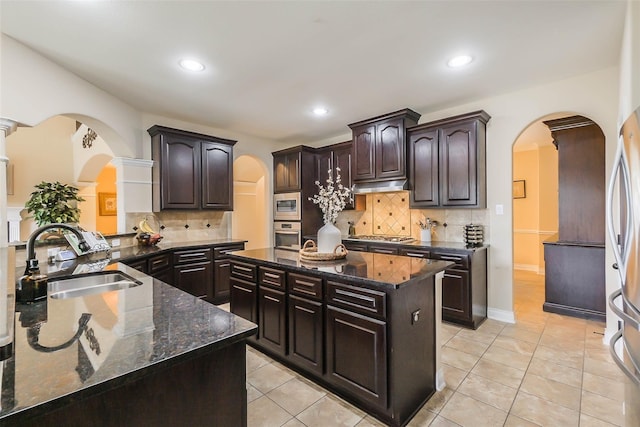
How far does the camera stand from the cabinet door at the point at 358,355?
1.75 metres

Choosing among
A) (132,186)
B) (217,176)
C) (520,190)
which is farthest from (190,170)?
(520,190)

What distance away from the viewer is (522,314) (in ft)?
11.8

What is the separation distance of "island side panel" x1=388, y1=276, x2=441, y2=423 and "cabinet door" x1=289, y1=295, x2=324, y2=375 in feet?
1.85

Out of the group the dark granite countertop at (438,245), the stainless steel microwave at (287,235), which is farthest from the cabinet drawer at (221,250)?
the dark granite countertop at (438,245)

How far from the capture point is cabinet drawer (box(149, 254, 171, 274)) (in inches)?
128

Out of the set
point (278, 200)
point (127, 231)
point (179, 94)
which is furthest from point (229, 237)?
point (179, 94)

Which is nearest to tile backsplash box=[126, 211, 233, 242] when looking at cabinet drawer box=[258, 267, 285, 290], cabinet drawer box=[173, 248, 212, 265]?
cabinet drawer box=[173, 248, 212, 265]

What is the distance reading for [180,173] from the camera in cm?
401

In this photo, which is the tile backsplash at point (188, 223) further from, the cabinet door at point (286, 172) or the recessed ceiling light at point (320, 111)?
the recessed ceiling light at point (320, 111)

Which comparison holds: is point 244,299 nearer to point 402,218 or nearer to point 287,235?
point 287,235

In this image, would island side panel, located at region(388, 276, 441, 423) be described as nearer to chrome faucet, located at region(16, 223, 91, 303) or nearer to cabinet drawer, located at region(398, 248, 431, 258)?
cabinet drawer, located at region(398, 248, 431, 258)

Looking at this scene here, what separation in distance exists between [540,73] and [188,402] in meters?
3.82

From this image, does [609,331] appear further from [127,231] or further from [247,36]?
[127,231]

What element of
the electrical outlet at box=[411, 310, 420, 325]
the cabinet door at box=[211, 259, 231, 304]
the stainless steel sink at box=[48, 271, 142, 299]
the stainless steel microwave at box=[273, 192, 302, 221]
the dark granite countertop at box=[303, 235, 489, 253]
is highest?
the stainless steel microwave at box=[273, 192, 302, 221]
